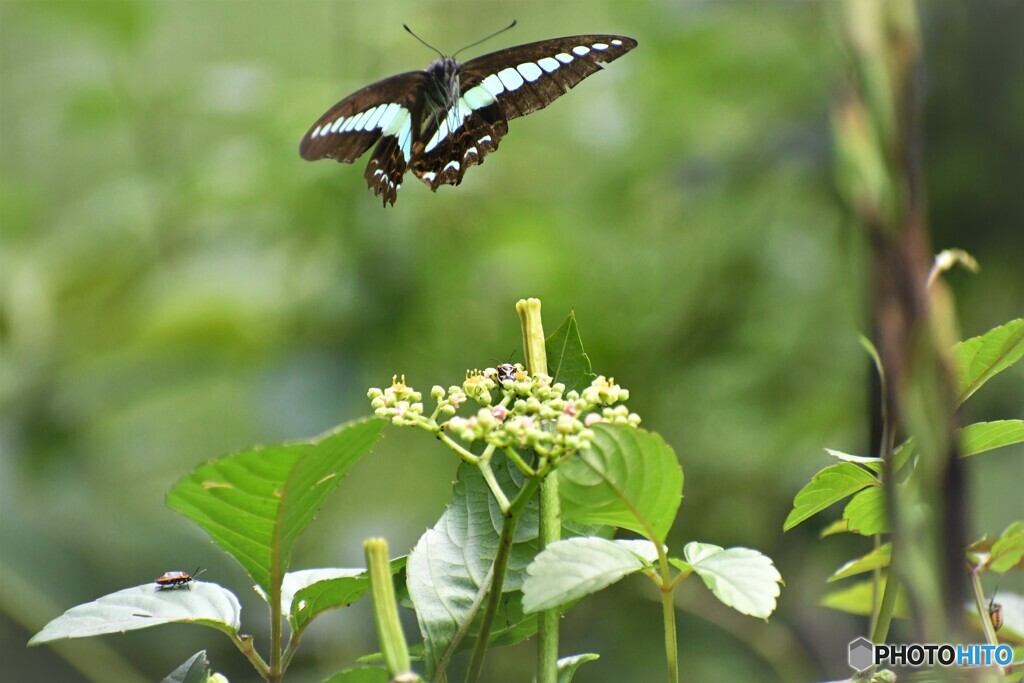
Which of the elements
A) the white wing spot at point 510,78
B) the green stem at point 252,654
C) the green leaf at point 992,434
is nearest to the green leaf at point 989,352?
the green leaf at point 992,434

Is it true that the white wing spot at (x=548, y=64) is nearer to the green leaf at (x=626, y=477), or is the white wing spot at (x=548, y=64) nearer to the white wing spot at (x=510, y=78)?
the white wing spot at (x=510, y=78)

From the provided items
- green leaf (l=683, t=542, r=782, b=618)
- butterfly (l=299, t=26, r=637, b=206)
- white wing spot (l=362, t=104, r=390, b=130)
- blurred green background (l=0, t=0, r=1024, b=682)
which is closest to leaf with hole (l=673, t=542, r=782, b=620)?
green leaf (l=683, t=542, r=782, b=618)

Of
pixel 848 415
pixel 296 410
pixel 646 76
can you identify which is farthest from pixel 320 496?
pixel 646 76

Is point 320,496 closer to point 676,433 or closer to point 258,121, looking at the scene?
point 676,433

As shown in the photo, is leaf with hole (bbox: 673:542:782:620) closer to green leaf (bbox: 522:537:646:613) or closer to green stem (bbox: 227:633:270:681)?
green leaf (bbox: 522:537:646:613)

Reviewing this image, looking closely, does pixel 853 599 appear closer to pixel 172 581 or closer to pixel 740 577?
pixel 740 577
